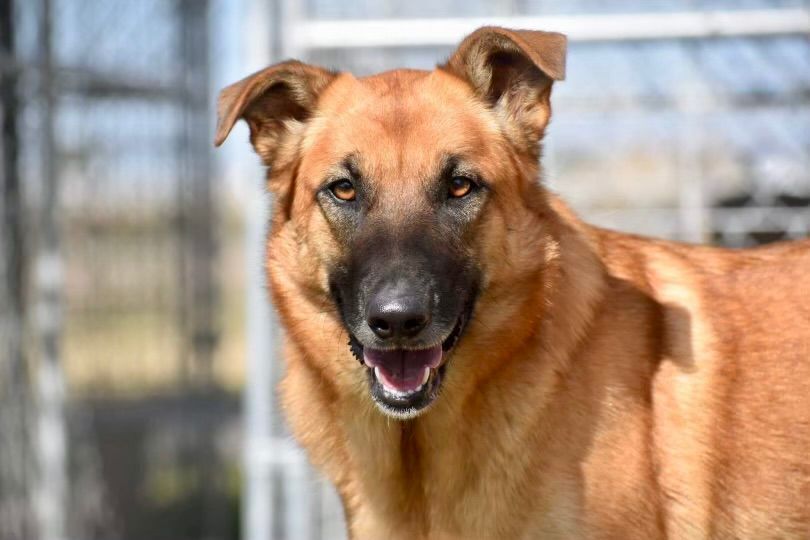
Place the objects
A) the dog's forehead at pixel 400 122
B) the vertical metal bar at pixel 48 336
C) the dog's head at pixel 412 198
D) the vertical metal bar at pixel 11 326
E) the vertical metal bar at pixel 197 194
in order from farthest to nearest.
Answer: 1. the vertical metal bar at pixel 197 194
2. the vertical metal bar at pixel 48 336
3. the vertical metal bar at pixel 11 326
4. the dog's forehead at pixel 400 122
5. the dog's head at pixel 412 198

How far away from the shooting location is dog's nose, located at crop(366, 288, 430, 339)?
246 cm

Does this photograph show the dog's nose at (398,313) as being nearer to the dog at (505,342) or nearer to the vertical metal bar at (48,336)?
the dog at (505,342)

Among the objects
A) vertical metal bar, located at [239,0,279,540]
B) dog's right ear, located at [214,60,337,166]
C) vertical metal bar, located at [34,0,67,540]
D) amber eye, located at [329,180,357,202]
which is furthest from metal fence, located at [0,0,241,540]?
amber eye, located at [329,180,357,202]

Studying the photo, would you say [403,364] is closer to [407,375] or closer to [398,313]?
[407,375]

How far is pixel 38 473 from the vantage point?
4832 mm

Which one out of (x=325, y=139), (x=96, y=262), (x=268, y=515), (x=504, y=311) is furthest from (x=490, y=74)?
(x=96, y=262)

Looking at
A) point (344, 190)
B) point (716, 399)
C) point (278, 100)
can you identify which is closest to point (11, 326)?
point (278, 100)

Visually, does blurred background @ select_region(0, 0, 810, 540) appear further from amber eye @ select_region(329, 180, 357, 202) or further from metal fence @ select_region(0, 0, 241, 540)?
amber eye @ select_region(329, 180, 357, 202)

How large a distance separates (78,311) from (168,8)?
1962 millimetres

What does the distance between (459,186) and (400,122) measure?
0.24m

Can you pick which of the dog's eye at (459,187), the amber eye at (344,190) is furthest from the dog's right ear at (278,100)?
the dog's eye at (459,187)

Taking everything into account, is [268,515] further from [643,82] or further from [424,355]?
[643,82]

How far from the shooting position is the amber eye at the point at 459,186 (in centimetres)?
276

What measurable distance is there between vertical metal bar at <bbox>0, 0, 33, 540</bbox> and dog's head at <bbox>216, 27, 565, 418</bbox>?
2092 millimetres
